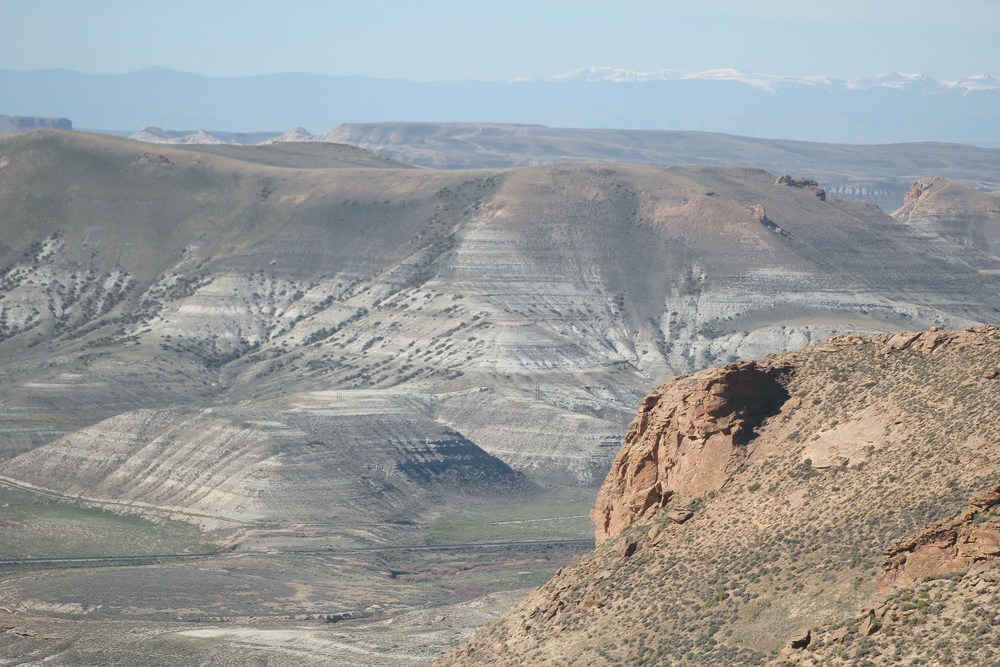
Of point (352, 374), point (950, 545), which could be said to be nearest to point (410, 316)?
point (352, 374)

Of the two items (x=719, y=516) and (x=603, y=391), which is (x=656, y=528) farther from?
(x=603, y=391)

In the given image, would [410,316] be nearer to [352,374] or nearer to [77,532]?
[352,374]

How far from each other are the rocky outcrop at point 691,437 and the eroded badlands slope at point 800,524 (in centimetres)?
5

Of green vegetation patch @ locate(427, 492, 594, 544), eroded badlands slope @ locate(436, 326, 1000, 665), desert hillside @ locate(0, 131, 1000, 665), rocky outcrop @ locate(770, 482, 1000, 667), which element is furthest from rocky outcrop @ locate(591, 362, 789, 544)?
green vegetation patch @ locate(427, 492, 594, 544)

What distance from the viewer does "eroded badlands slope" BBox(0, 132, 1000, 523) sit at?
136875 millimetres

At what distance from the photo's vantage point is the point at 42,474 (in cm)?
12794

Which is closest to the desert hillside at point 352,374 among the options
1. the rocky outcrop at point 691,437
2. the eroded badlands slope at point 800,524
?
the rocky outcrop at point 691,437

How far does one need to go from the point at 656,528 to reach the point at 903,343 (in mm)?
7641

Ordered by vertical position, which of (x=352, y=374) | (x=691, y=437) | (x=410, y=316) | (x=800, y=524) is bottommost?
(x=352, y=374)

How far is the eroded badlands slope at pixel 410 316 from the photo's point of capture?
449 feet

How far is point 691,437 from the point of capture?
47.6 metres

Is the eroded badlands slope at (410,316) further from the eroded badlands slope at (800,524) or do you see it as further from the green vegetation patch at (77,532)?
the eroded badlands slope at (800,524)

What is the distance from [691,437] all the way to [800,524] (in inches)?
260

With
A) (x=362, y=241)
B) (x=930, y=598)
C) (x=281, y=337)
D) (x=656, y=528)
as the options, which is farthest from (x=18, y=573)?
(x=362, y=241)
